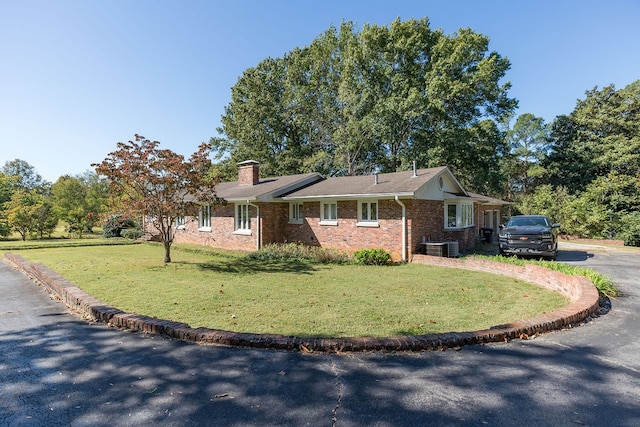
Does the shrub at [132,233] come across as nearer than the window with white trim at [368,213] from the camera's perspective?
No

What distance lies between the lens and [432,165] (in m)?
25.5

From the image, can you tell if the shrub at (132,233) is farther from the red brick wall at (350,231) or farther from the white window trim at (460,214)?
the white window trim at (460,214)

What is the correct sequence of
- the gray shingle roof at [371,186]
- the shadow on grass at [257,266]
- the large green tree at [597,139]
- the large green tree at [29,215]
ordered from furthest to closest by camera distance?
the large green tree at [597,139]
the large green tree at [29,215]
the gray shingle roof at [371,186]
the shadow on grass at [257,266]

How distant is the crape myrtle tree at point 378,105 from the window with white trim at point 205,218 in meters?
12.2

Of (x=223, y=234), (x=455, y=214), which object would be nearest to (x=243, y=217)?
(x=223, y=234)

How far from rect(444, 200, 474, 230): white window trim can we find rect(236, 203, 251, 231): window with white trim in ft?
32.9

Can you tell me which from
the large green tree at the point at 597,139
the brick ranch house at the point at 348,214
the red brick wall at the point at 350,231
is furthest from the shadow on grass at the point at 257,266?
the large green tree at the point at 597,139

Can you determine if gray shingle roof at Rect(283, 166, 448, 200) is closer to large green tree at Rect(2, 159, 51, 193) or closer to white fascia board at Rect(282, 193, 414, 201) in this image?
white fascia board at Rect(282, 193, 414, 201)

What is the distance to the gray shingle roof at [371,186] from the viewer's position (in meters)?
13.5

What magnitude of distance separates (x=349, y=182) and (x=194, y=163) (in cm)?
812

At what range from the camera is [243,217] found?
17.8 metres

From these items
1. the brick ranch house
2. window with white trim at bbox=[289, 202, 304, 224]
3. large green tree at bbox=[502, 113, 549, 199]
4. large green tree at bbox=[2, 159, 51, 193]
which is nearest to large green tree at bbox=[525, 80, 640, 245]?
large green tree at bbox=[502, 113, 549, 199]

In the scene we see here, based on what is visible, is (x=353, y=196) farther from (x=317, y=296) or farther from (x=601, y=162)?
(x=601, y=162)

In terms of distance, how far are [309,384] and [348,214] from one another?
1197 centimetres
